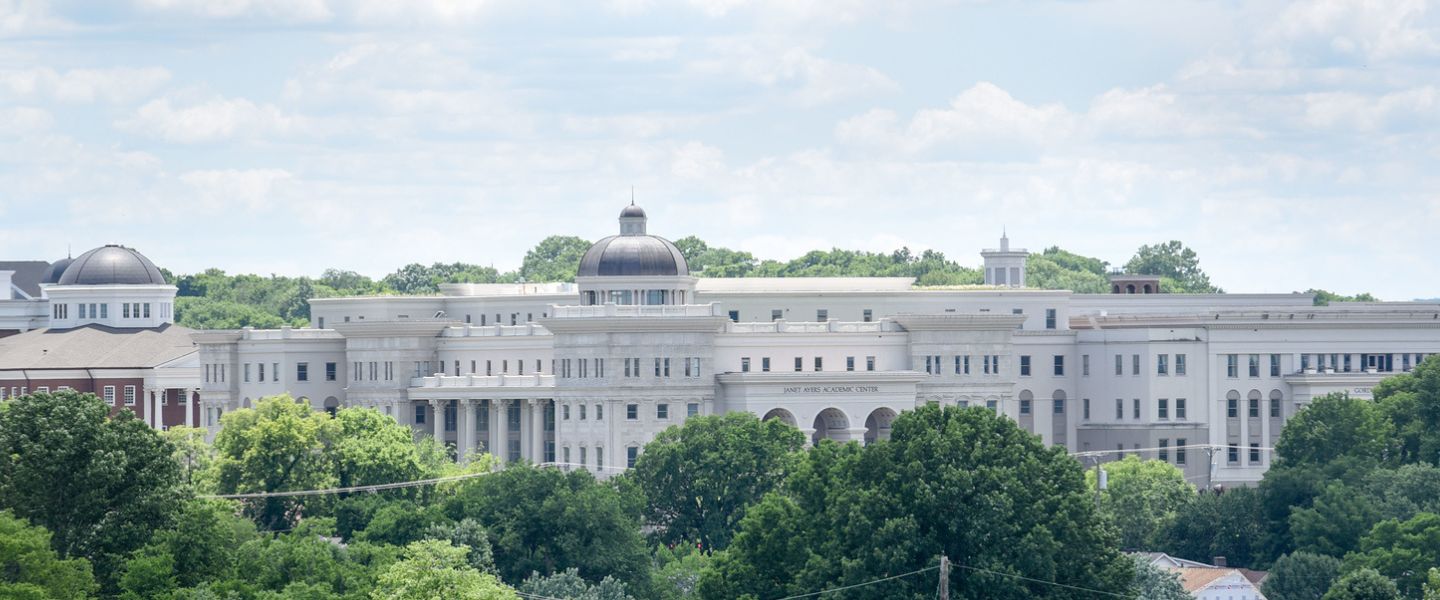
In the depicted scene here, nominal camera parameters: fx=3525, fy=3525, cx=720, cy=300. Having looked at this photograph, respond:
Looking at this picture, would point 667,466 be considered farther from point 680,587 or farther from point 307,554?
point 307,554

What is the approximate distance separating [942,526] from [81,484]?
122 ft

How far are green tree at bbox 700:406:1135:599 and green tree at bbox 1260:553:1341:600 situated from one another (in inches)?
936

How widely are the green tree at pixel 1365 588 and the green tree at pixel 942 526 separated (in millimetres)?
9998

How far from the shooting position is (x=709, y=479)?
193 metres

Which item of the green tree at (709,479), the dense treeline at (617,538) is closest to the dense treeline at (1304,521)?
the dense treeline at (617,538)

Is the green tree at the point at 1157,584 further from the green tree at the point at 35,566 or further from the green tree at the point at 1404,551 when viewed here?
the green tree at the point at 35,566

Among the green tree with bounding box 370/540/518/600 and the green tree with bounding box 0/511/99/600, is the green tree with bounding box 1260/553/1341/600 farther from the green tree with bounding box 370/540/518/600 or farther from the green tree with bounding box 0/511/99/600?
the green tree with bounding box 0/511/99/600

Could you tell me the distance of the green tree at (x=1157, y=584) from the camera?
163125 mm

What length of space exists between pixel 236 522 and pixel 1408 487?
64.0 metres

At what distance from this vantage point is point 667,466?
640ft

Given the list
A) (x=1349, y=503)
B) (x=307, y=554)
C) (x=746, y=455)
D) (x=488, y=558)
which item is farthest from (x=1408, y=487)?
(x=307, y=554)

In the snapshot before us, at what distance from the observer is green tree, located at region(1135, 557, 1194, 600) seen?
535 feet

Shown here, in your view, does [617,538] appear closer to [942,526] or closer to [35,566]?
[942,526]

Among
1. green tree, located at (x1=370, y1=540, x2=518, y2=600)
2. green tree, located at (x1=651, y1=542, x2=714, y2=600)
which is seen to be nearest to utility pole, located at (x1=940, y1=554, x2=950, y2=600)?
green tree, located at (x1=370, y1=540, x2=518, y2=600)
